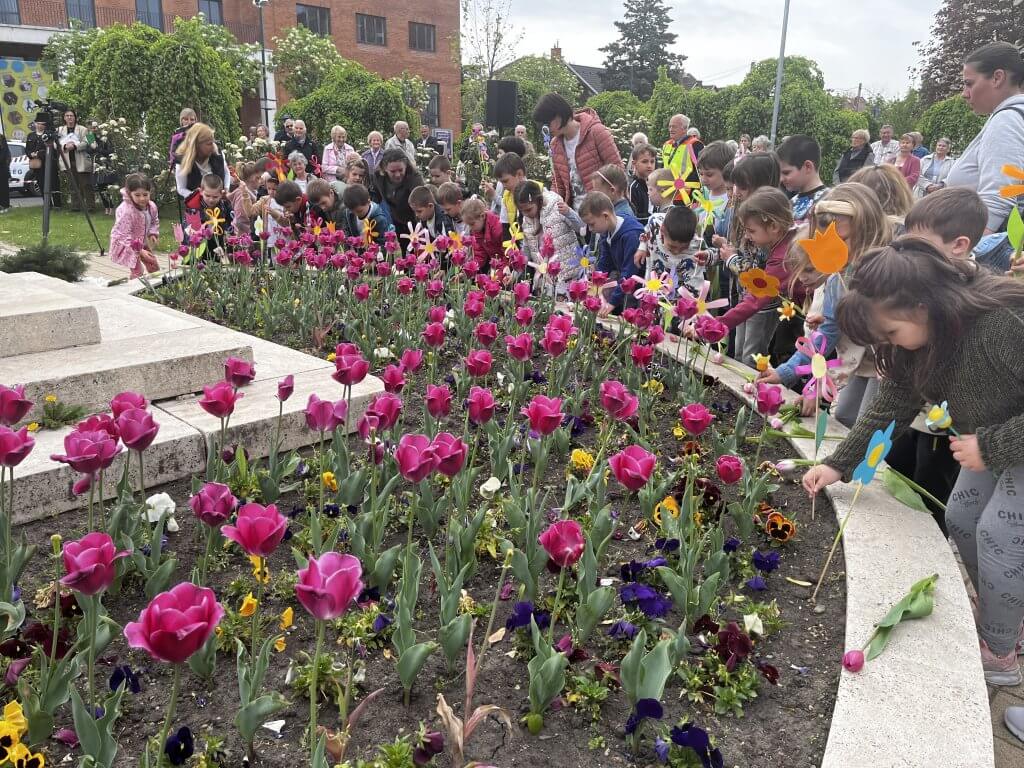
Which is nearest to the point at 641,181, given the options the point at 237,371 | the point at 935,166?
the point at 237,371

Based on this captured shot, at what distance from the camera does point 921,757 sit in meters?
1.53

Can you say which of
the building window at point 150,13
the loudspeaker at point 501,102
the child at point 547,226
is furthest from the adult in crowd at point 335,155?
the building window at point 150,13

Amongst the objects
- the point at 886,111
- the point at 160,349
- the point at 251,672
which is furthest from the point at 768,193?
the point at 886,111

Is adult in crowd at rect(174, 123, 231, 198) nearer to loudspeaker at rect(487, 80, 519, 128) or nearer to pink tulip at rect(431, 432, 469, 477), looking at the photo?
pink tulip at rect(431, 432, 469, 477)

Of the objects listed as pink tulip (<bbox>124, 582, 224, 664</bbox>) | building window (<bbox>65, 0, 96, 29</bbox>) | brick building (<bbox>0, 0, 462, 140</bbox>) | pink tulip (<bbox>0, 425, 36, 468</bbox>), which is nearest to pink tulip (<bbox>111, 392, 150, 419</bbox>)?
pink tulip (<bbox>0, 425, 36, 468</bbox>)

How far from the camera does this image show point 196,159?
7.38 meters

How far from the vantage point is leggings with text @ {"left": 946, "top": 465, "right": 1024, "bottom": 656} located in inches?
84.7

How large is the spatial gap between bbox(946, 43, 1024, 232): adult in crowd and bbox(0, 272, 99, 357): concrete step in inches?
153

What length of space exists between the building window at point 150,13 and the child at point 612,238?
3012 cm

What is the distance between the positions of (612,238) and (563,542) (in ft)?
12.9

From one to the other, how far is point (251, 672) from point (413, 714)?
34 centimetres

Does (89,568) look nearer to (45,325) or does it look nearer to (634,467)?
(634,467)

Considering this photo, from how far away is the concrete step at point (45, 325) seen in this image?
3.44 metres

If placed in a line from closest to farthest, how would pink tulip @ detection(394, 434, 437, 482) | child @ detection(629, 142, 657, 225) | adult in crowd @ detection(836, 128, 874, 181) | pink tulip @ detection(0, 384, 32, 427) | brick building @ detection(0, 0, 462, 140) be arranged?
pink tulip @ detection(394, 434, 437, 482)
pink tulip @ detection(0, 384, 32, 427)
child @ detection(629, 142, 657, 225)
adult in crowd @ detection(836, 128, 874, 181)
brick building @ detection(0, 0, 462, 140)
